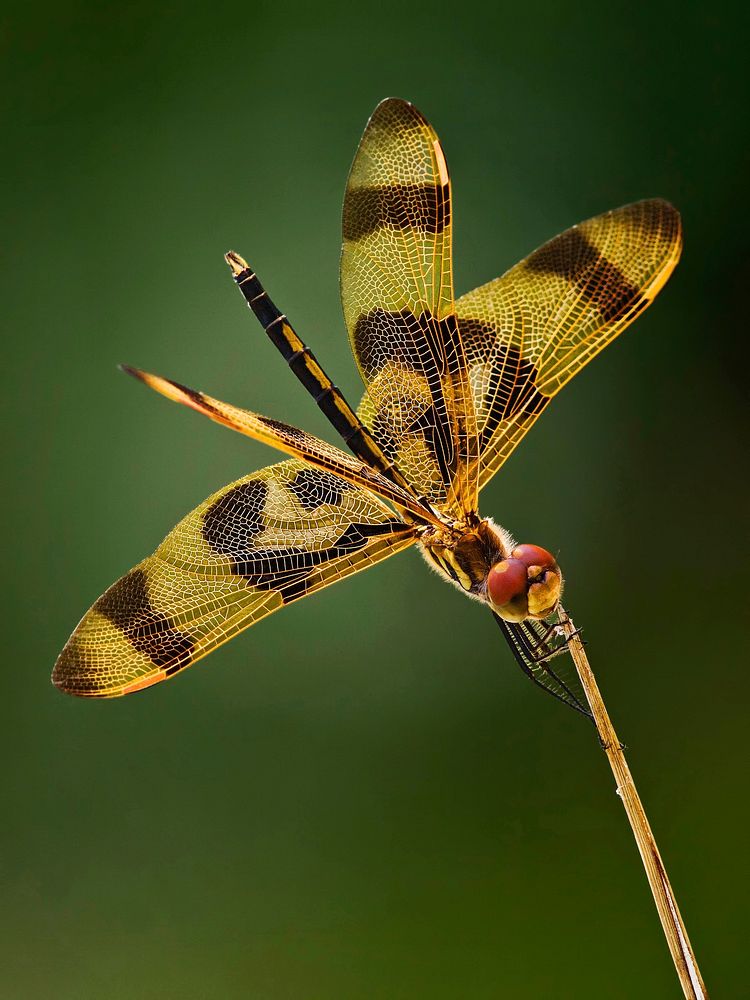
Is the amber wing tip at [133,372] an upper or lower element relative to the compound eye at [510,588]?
upper

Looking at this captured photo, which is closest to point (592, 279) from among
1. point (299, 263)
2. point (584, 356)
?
point (584, 356)

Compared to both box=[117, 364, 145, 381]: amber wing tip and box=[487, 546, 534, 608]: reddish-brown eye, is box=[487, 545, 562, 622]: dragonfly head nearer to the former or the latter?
box=[487, 546, 534, 608]: reddish-brown eye

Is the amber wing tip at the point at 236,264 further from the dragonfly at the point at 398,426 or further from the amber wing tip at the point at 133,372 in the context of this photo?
the amber wing tip at the point at 133,372

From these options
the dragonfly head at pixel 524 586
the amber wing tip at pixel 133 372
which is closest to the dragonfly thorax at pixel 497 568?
the dragonfly head at pixel 524 586

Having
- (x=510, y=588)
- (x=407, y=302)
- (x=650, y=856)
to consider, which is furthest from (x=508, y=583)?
(x=407, y=302)

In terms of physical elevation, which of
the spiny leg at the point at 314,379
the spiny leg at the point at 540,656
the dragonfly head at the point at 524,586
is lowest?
the spiny leg at the point at 540,656

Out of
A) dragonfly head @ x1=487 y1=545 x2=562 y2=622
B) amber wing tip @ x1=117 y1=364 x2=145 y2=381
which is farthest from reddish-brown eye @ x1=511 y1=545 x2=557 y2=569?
amber wing tip @ x1=117 y1=364 x2=145 y2=381

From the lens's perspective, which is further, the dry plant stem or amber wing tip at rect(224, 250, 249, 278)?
amber wing tip at rect(224, 250, 249, 278)

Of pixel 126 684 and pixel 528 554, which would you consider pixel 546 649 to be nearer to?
pixel 528 554
